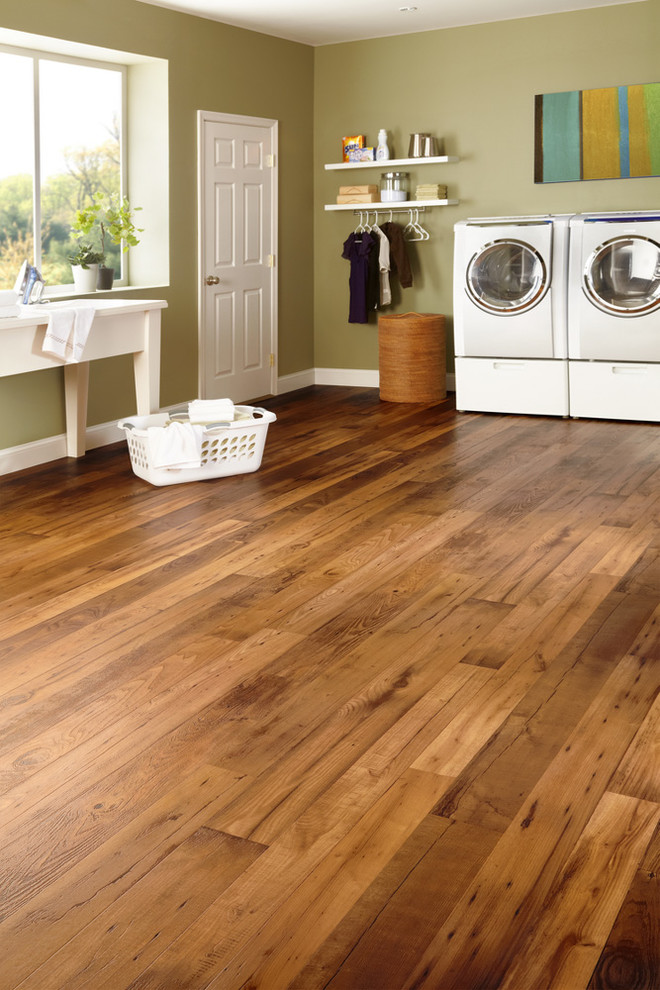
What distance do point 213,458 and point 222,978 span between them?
11.3 feet

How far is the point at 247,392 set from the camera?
23.7 feet

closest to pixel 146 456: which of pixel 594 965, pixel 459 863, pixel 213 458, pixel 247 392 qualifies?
pixel 213 458

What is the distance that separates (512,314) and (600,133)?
54.9 inches

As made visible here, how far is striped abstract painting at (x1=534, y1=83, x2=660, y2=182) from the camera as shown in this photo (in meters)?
6.52

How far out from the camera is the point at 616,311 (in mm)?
6102

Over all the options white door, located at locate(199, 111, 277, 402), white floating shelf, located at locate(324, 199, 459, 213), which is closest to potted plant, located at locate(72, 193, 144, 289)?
white door, located at locate(199, 111, 277, 402)

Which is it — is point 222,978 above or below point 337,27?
below

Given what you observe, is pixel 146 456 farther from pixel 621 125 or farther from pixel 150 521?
pixel 621 125

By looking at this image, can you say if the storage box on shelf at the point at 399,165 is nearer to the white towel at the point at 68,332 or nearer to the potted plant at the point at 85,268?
the potted plant at the point at 85,268

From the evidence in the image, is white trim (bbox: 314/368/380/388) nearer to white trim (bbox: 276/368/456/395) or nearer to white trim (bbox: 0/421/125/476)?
white trim (bbox: 276/368/456/395)

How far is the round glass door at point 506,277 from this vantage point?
20.7 feet

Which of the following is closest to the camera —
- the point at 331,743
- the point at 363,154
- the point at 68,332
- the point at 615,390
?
the point at 331,743

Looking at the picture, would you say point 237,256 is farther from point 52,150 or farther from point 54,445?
point 54,445

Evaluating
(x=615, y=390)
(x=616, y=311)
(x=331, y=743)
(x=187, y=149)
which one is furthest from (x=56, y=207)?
(x=331, y=743)
